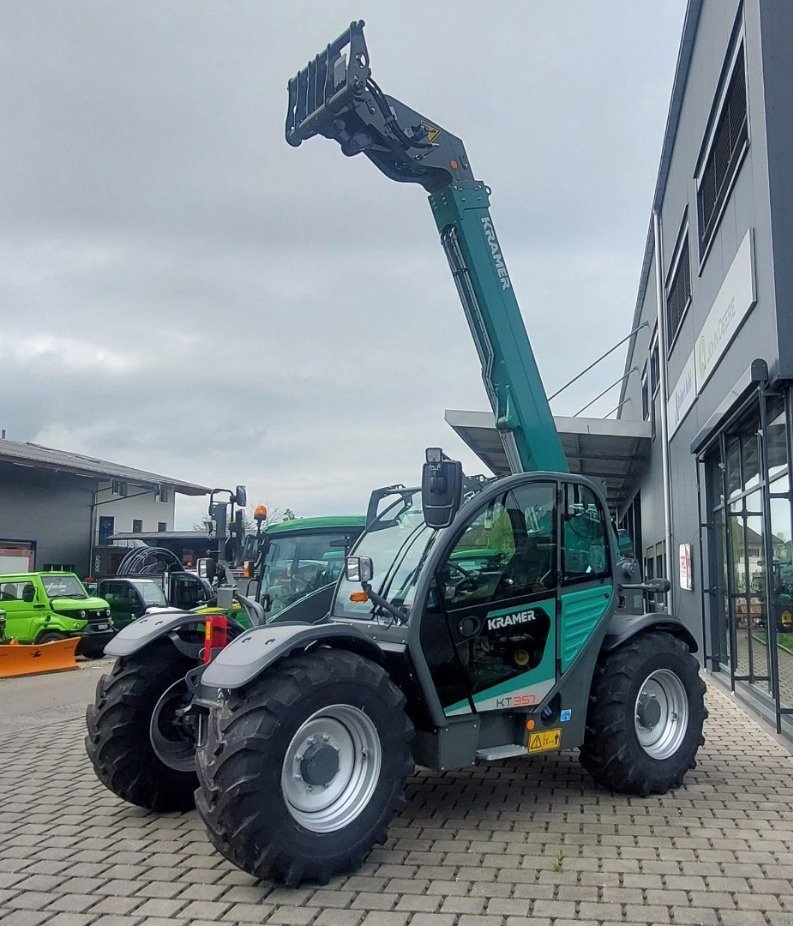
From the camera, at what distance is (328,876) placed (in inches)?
171

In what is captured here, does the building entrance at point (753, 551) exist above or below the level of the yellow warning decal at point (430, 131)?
below

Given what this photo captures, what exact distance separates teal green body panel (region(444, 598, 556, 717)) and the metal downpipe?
442 inches

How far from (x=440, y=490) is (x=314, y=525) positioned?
5139 mm

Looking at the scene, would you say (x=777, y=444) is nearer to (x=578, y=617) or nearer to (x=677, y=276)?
(x=578, y=617)

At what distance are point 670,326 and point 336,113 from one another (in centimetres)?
1212

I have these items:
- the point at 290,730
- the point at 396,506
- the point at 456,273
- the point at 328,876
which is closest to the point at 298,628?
the point at 290,730

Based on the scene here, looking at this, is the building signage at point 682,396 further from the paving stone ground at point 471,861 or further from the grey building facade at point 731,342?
the paving stone ground at point 471,861

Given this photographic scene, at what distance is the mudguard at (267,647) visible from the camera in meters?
4.36

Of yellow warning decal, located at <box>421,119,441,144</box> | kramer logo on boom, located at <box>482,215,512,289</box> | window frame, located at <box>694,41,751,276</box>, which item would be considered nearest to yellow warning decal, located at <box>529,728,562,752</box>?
kramer logo on boom, located at <box>482,215,512,289</box>

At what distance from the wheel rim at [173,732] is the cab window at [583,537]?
2666 millimetres

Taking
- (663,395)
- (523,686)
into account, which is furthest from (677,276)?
(523,686)

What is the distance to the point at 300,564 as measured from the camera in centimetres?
946

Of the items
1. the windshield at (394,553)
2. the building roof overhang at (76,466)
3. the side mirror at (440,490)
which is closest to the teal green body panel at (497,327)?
the windshield at (394,553)

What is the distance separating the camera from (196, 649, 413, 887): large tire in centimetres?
413
